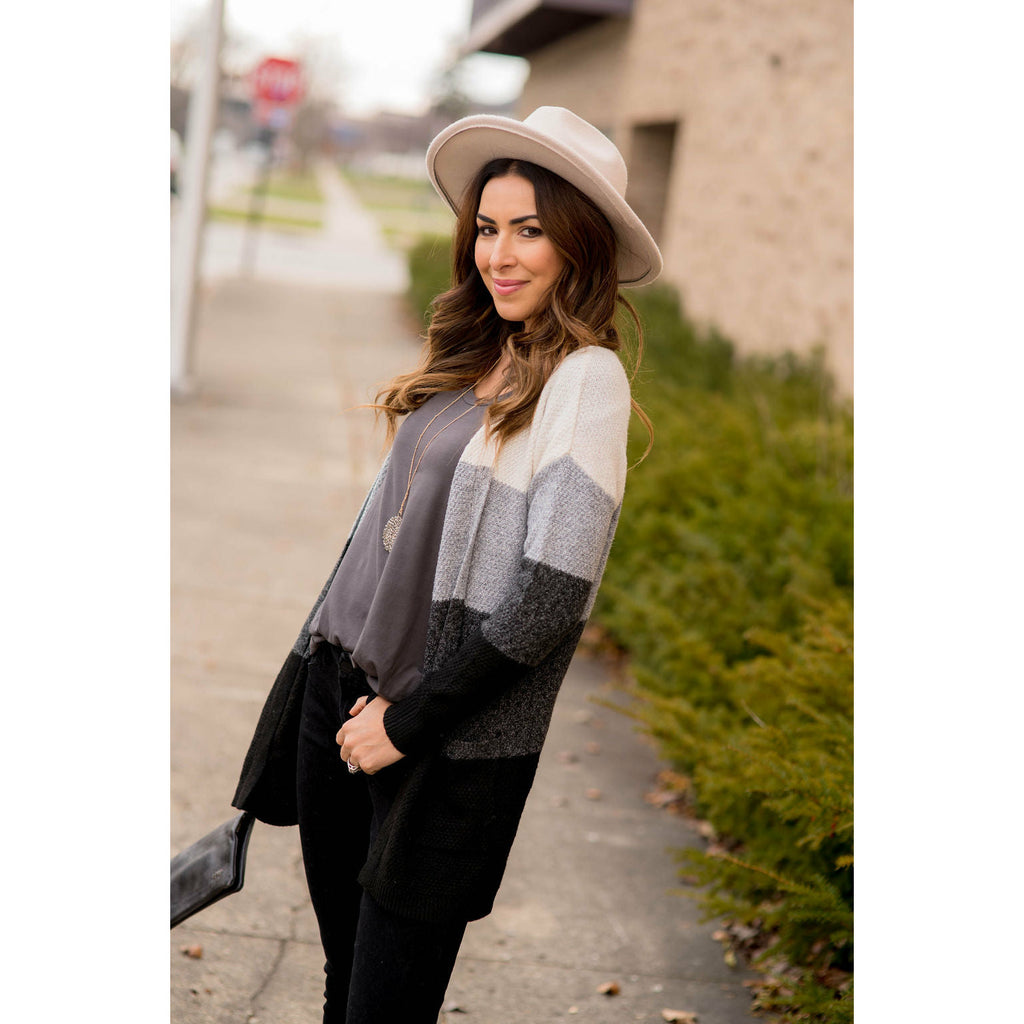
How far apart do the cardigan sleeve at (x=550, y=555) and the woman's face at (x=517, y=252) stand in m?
0.17

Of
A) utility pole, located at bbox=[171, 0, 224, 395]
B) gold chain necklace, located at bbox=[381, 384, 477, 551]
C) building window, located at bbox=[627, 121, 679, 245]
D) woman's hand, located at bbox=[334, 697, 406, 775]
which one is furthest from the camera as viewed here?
building window, located at bbox=[627, 121, 679, 245]

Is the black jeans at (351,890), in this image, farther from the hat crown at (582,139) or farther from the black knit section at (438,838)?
the hat crown at (582,139)

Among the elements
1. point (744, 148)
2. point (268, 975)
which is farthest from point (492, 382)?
point (744, 148)

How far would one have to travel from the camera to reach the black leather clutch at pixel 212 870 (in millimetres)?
2238

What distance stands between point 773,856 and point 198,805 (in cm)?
181

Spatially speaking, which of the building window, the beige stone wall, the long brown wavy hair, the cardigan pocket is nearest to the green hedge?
the long brown wavy hair

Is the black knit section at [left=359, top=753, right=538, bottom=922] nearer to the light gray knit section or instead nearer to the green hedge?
the light gray knit section

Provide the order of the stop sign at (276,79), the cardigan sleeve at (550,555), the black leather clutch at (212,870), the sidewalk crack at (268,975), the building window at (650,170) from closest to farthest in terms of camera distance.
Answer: the cardigan sleeve at (550,555), the black leather clutch at (212,870), the sidewalk crack at (268,975), the building window at (650,170), the stop sign at (276,79)

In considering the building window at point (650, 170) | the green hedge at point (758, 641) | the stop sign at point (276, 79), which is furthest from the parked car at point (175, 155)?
the green hedge at point (758, 641)

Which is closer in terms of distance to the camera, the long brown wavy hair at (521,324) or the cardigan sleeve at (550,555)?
the cardigan sleeve at (550,555)

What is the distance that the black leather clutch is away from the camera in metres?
2.24

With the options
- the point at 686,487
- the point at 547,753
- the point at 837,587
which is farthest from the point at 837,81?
the point at 547,753

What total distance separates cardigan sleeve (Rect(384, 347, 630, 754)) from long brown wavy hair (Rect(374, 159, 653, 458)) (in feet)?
0.17

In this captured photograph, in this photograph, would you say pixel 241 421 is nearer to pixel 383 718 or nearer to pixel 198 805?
pixel 198 805
